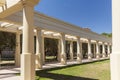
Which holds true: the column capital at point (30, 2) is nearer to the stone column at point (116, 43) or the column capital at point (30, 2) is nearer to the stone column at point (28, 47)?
the stone column at point (28, 47)

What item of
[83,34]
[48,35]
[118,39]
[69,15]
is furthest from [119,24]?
[69,15]

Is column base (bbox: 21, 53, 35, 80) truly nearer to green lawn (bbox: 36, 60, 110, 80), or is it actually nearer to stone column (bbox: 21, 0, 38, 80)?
stone column (bbox: 21, 0, 38, 80)

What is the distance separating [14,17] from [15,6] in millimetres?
5862

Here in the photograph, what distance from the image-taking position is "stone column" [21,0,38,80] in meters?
7.05

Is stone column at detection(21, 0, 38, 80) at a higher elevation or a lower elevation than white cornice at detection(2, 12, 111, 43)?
lower

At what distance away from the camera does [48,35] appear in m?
23.0

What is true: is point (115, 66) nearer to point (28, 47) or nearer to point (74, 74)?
point (28, 47)

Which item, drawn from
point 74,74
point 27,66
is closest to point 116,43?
point 27,66

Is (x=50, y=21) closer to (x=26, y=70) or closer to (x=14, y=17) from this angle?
(x=14, y=17)

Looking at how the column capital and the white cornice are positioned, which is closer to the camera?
the column capital

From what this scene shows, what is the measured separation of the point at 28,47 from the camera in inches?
284

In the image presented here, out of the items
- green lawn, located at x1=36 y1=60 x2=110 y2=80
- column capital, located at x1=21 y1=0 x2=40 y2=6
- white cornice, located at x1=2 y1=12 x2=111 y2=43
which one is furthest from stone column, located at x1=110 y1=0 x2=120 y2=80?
white cornice, located at x1=2 y1=12 x2=111 y2=43

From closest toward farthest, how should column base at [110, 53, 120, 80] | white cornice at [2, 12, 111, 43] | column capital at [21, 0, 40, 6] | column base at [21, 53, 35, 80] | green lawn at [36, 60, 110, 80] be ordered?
column base at [110, 53, 120, 80] → column base at [21, 53, 35, 80] → column capital at [21, 0, 40, 6] → green lawn at [36, 60, 110, 80] → white cornice at [2, 12, 111, 43]

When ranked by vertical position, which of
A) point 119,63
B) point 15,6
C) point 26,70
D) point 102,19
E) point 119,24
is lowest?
point 26,70
